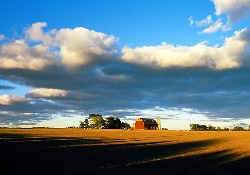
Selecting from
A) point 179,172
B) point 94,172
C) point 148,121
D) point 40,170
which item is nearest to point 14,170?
point 40,170

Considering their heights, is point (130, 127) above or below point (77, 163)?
above

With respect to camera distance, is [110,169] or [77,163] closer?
[110,169]

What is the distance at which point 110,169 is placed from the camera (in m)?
18.1

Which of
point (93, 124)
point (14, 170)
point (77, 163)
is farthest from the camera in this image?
point (93, 124)

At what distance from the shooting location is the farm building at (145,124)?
175m

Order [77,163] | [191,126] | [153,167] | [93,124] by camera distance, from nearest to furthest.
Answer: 1. [153,167]
2. [77,163]
3. [191,126]
4. [93,124]

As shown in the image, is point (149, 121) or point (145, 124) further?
point (149, 121)

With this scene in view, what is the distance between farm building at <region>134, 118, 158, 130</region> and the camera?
Result: 174550mm

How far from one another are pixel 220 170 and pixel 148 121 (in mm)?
161239

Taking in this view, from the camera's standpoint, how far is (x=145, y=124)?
175 m

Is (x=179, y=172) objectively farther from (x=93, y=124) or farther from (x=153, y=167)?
(x=93, y=124)

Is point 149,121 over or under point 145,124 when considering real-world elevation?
over

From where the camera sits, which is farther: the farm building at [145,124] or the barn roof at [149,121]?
the barn roof at [149,121]

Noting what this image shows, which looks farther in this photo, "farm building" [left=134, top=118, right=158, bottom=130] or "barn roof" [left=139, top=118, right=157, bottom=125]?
"barn roof" [left=139, top=118, right=157, bottom=125]
